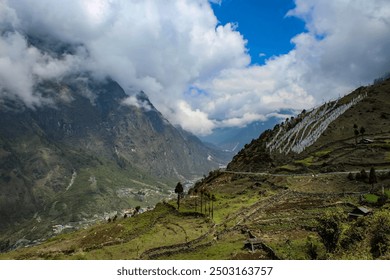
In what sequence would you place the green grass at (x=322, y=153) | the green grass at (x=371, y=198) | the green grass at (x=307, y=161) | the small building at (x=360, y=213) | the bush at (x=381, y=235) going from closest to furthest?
1. the bush at (x=381, y=235)
2. the small building at (x=360, y=213)
3. the green grass at (x=371, y=198)
4. the green grass at (x=307, y=161)
5. the green grass at (x=322, y=153)

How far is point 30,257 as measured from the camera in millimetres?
82812

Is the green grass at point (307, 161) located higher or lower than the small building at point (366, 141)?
lower

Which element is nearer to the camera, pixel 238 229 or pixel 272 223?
pixel 238 229

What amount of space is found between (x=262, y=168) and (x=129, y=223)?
8850 cm

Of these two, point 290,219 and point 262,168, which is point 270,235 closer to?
point 290,219

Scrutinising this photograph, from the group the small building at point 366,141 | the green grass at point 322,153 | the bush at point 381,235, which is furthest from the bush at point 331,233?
the small building at point 366,141

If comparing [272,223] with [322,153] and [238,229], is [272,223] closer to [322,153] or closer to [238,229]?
[238,229]

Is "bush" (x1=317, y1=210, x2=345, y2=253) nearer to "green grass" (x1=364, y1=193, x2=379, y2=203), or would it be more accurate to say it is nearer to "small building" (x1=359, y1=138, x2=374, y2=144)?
"green grass" (x1=364, y1=193, x2=379, y2=203)

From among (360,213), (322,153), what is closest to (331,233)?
(360,213)

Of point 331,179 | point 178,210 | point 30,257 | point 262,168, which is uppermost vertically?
point 262,168

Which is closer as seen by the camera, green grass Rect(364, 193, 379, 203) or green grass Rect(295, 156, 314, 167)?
green grass Rect(364, 193, 379, 203)

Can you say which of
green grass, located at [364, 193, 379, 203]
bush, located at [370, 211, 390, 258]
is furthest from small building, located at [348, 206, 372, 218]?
bush, located at [370, 211, 390, 258]

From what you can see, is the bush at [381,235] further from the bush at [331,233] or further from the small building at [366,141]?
the small building at [366,141]
